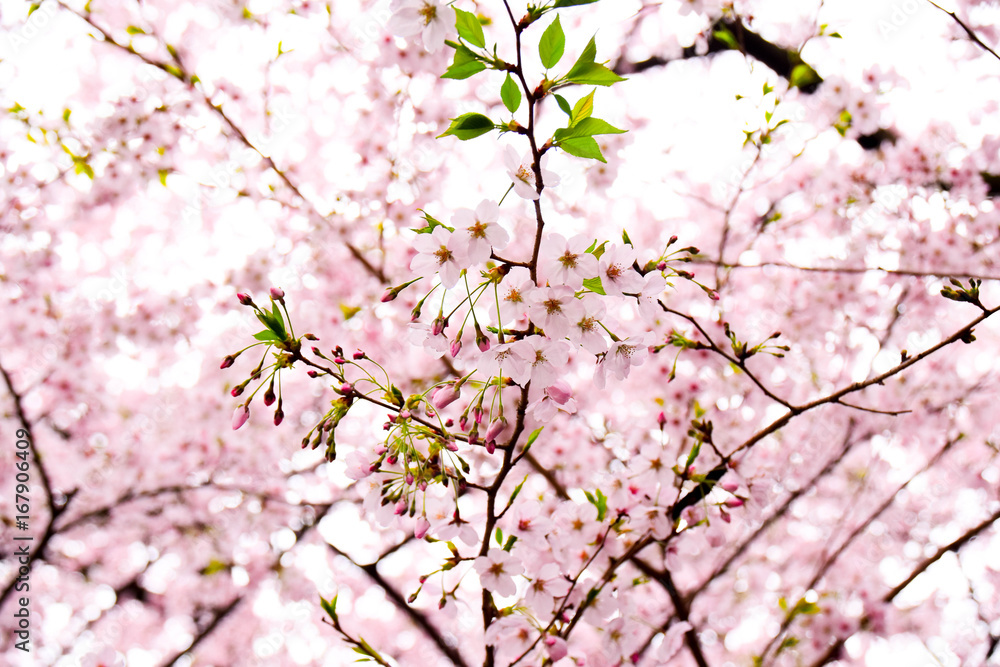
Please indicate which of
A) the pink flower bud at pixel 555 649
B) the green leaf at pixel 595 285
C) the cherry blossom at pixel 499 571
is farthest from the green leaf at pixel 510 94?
the pink flower bud at pixel 555 649

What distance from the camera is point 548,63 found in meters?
1.05

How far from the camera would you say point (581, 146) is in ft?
3.40

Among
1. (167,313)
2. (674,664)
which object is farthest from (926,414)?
(167,313)

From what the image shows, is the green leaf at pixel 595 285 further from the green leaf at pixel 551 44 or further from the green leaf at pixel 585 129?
the green leaf at pixel 551 44

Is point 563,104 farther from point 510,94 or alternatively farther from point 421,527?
point 421,527

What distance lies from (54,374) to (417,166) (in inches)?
140

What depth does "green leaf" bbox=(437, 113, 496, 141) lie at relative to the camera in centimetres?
100

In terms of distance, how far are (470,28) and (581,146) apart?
0.94 ft

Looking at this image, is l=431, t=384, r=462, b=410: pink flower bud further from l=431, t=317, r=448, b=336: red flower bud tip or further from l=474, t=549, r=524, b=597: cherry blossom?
l=474, t=549, r=524, b=597: cherry blossom

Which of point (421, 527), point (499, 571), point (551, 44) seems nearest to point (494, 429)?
point (421, 527)

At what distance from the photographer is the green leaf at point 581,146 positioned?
103 cm

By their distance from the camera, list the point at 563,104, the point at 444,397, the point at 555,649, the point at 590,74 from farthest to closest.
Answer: the point at 555,649, the point at 444,397, the point at 563,104, the point at 590,74

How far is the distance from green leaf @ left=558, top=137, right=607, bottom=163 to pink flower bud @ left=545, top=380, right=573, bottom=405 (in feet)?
1.46

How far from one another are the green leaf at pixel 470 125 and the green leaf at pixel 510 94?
46mm
